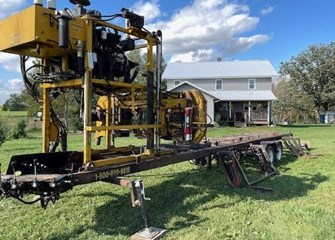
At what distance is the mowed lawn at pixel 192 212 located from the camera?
4.44 metres

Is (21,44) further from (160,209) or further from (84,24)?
(160,209)

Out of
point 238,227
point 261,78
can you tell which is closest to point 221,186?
point 238,227

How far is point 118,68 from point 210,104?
2550cm

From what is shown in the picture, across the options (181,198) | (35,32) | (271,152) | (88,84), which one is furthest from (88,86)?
(271,152)

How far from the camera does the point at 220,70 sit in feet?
115

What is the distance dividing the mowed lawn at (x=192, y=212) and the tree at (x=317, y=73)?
4245 cm

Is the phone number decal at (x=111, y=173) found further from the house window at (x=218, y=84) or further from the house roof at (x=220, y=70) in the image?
the house window at (x=218, y=84)

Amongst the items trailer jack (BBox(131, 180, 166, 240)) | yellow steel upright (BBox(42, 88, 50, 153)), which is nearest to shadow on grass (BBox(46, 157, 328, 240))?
trailer jack (BBox(131, 180, 166, 240))

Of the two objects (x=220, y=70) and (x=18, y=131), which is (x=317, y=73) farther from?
(x=18, y=131)

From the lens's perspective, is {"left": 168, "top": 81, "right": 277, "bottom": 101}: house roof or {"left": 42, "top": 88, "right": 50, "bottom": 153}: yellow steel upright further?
{"left": 168, "top": 81, "right": 277, "bottom": 101}: house roof

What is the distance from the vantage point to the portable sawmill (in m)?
3.99

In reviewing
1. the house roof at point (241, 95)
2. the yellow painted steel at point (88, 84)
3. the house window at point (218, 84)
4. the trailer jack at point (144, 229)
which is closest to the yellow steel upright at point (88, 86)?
the yellow painted steel at point (88, 84)

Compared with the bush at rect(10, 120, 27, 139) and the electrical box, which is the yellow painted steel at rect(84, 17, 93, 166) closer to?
the electrical box

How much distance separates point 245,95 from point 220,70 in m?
4.19
